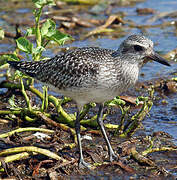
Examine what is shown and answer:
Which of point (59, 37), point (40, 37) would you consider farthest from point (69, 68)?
point (40, 37)

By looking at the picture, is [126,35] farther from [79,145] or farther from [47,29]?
[79,145]

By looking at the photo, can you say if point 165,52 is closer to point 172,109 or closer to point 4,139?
point 172,109

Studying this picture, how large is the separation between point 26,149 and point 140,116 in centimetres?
179

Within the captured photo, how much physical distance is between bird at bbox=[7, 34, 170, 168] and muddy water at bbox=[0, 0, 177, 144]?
139 centimetres

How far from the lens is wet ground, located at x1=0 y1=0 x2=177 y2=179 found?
21.3 feet

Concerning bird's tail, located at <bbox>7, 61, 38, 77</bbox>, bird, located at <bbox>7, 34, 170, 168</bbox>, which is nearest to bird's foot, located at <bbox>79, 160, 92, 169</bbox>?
bird, located at <bbox>7, 34, 170, 168</bbox>

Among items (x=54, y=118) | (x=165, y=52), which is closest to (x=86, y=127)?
(x=54, y=118)

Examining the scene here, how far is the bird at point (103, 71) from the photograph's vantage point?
6.40m

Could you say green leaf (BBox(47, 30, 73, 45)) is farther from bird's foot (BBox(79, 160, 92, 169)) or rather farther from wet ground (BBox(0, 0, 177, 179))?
bird's foot (BBox(79, 160, 92, 169))

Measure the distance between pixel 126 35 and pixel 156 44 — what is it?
1.03 metres

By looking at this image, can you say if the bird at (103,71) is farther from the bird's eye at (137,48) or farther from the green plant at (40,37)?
the green plant at (40,37)

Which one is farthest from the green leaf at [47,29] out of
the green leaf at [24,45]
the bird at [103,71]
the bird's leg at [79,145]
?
the bird's leg at [79,145]

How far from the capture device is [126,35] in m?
12.3

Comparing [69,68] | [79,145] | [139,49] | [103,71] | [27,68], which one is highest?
[139,49]
